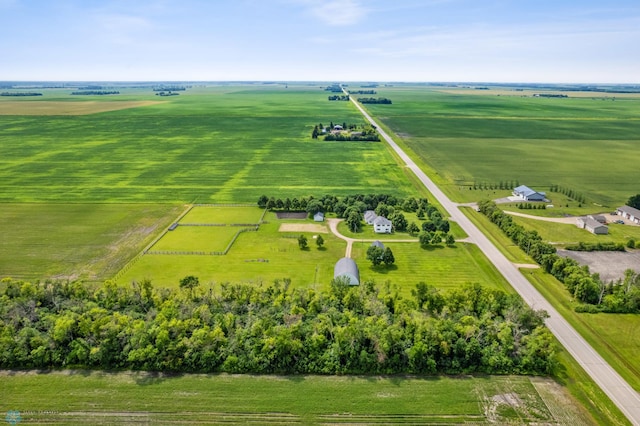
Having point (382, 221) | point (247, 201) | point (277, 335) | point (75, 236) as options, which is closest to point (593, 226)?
point (382, 221)

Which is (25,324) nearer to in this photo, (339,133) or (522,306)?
(522,306)

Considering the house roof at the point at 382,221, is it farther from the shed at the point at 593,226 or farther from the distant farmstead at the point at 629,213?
the distant farmstead at the point at 629,213

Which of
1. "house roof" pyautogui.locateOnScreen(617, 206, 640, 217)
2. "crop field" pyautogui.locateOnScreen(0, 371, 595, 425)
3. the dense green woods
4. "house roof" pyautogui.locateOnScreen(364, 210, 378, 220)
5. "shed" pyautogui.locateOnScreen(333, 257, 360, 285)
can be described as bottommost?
"crop field" pyautogui.locateOnScreen(0, 371, 595, 425)

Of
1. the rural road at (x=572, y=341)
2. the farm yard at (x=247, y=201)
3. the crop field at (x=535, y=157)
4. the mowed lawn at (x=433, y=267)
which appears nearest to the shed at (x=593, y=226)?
the farm yard at (x=247, y=201)

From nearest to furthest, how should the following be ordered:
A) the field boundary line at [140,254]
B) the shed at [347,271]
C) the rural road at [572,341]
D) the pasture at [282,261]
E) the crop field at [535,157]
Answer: the rural road at [572,341], the shed at [347,271], the pasture at [282,261], the field boundary line at [140,254], the crop field at [535,157]

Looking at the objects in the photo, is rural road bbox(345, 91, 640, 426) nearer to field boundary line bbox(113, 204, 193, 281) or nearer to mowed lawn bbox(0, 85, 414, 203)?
mowed lawn bbox(0, 85, 414, 203)

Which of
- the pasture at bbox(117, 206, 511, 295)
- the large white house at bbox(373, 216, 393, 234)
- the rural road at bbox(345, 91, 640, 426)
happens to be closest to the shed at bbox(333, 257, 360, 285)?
the pasture at bbox(117, 206, 511, 295)
